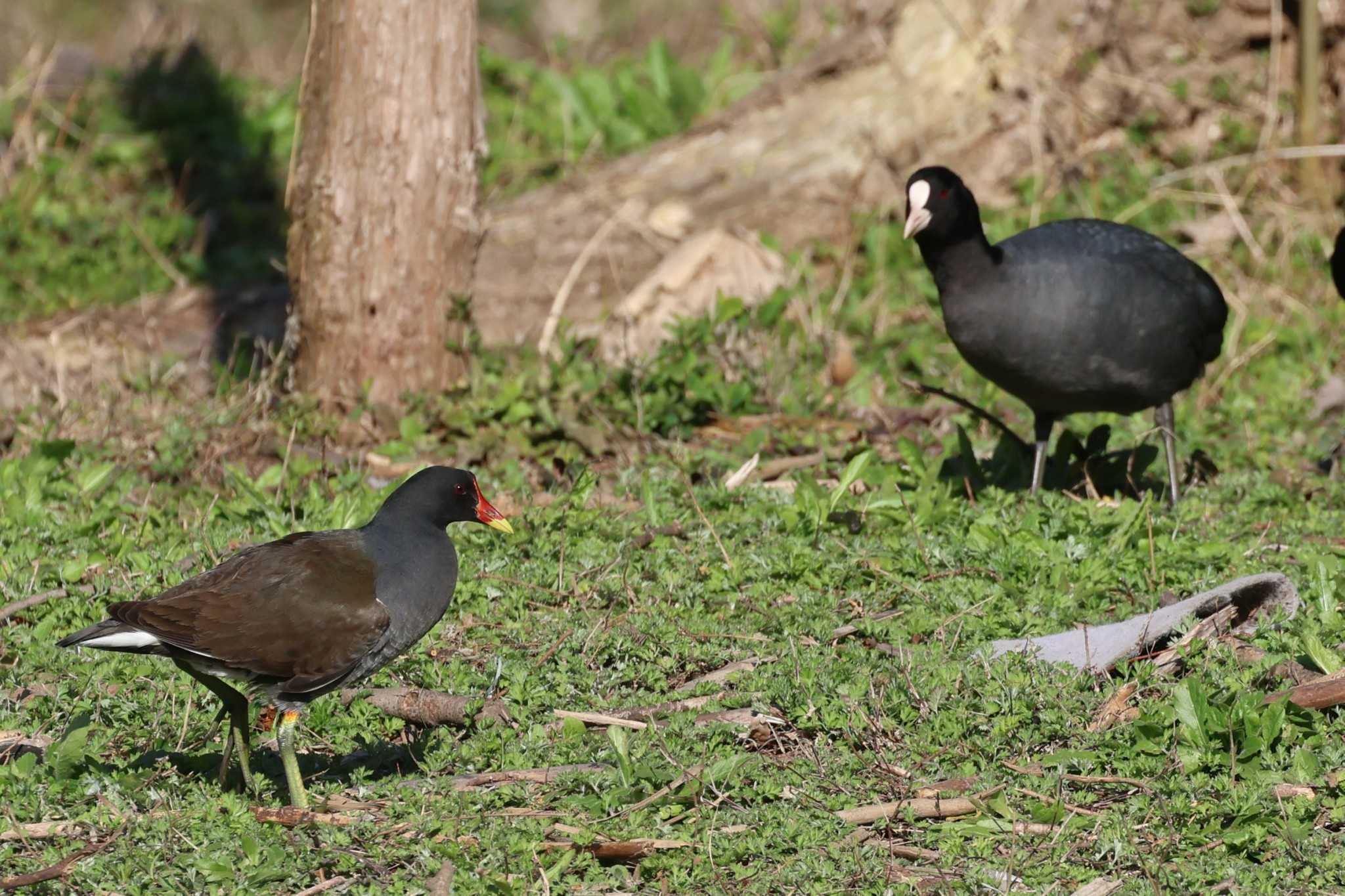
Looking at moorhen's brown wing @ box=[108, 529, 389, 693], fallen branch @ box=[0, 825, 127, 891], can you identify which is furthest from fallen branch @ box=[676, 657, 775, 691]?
fallen branch @ box=[0, 825, 127, 891]

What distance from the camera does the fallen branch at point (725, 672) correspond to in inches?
204

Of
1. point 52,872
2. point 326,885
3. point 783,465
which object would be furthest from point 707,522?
point 52,872

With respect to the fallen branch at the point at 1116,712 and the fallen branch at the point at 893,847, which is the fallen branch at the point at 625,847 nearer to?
the fallen branch at the point at 893,847

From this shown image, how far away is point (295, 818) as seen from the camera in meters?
4.31

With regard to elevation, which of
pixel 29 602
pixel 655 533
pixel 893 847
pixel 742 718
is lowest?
pixel 893 847

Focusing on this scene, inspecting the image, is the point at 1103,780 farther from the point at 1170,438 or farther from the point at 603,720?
the point at 1170,438

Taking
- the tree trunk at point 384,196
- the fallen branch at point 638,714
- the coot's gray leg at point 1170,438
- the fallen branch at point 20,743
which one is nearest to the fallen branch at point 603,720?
the fallen branch at point 638,714

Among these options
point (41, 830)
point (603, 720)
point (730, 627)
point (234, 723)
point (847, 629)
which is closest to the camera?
point (41, 830)

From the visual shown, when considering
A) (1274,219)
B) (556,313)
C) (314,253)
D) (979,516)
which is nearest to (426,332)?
(314,253)

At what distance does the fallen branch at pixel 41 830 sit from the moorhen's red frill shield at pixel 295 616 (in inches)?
17.0

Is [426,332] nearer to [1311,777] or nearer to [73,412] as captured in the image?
[73,412]

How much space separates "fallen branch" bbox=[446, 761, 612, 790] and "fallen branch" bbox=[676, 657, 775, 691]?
0.65 metres

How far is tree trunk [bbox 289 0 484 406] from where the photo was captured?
302 inches

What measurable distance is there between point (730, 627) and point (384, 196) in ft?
11.0
